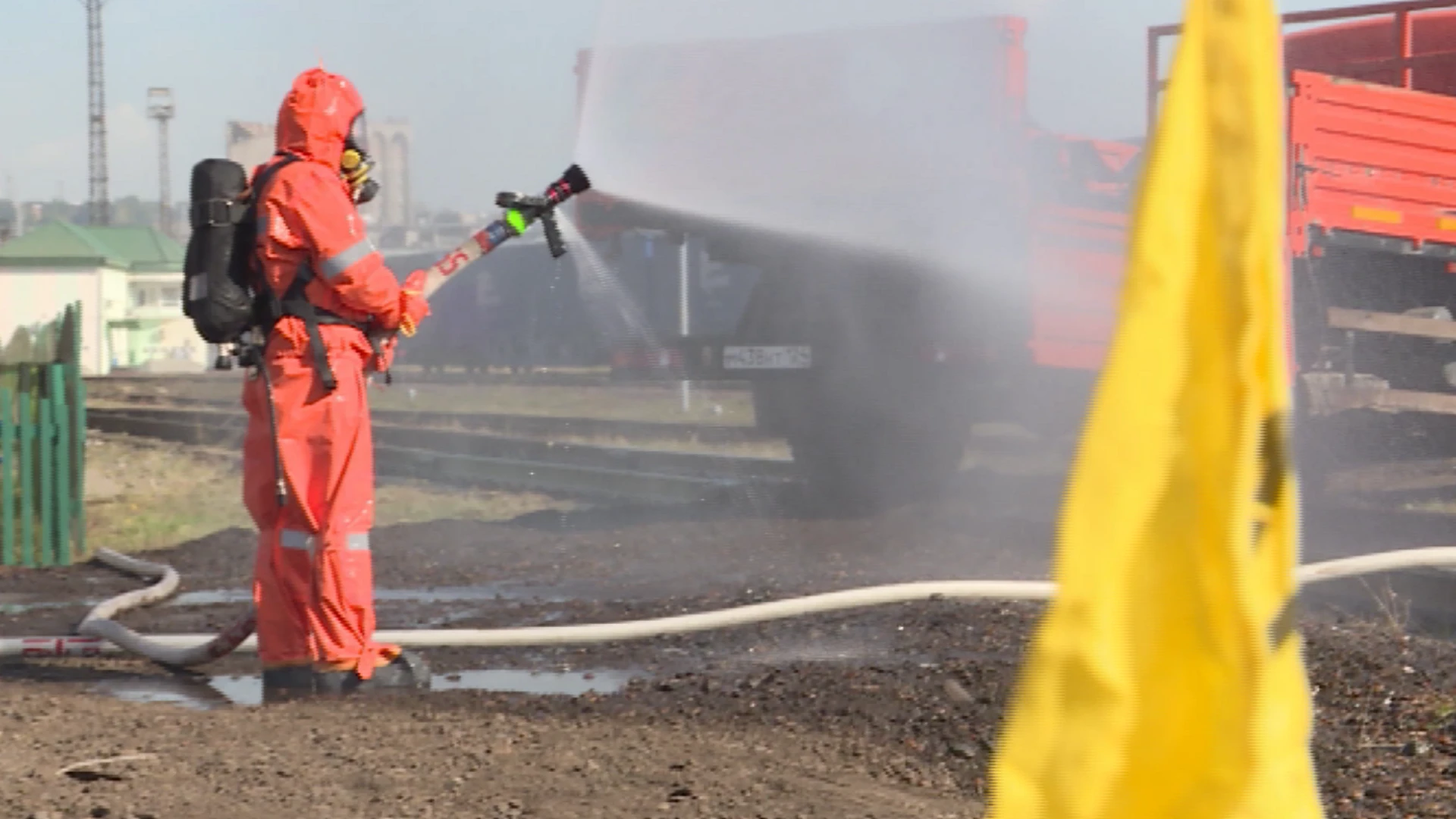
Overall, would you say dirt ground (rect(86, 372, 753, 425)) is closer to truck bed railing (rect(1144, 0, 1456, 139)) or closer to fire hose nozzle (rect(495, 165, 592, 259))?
truck bed railing (rect(1144, 0, 1456, 139))

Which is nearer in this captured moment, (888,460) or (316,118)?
(316,118)

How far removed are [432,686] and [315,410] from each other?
1022mm

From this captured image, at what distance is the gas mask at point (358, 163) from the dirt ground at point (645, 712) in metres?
1.49

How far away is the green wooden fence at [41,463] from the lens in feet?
28.6

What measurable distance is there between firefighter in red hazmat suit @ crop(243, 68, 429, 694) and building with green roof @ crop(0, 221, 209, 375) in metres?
45.1

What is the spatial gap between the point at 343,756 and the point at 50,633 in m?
3.09

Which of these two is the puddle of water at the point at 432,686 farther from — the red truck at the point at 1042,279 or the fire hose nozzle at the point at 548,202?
the red truck at the point at 1042,279

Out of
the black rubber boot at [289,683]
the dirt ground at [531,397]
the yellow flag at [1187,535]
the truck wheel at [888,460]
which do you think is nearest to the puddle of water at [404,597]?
the black rubber boot at [289,683]

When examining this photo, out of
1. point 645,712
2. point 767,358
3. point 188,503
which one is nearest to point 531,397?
point 188,503

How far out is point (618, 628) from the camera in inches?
204

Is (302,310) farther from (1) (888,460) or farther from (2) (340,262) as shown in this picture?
(1) (888,460)

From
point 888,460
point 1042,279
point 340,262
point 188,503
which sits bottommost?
point 188,503

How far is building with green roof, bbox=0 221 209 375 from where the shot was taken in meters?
51.8

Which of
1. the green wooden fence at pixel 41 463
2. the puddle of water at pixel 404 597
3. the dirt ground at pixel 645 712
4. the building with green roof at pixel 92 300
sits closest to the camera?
the dirt ground at pixel 645 712
